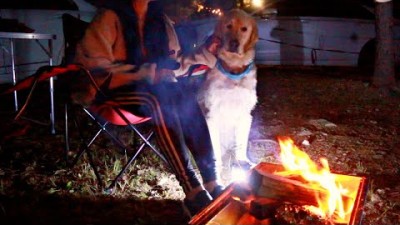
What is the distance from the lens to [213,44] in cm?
371

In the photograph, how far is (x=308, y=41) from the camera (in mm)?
A: 11891

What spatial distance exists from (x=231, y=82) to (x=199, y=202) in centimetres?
141

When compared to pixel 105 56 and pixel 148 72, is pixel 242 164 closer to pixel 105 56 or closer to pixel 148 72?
pixel 148 72

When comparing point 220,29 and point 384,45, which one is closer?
point 220,29

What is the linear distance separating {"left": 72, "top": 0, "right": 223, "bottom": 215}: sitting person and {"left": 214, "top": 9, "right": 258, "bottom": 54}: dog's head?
0.49 m

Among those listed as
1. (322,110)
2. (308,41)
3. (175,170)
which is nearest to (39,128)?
(175,170)

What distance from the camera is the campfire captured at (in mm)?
2191

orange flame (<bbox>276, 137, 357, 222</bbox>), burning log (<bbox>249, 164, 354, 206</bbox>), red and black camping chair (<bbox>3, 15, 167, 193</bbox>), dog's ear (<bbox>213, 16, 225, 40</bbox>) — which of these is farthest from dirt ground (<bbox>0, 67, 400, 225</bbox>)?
dog's ear (<bbox>213, 16, 225, 40</bbox>)

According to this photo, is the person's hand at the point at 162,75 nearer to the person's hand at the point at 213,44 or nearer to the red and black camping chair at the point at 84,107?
the red and black camping chair at the point at 84,107

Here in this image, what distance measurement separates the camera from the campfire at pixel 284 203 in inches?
86.3

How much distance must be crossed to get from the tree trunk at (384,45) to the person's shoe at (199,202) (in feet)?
20.9

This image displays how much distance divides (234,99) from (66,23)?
1.61 metres

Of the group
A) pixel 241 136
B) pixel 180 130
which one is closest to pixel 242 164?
pixel 241 136

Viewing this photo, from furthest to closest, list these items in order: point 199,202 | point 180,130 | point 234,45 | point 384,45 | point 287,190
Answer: point 384,45 < point 234,45 < point 180,130 < point 199,202 < point 287,190
